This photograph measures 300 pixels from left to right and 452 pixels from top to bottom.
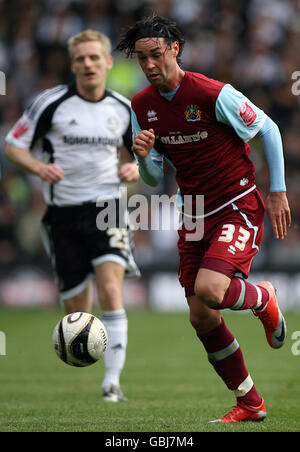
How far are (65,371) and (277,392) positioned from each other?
2438mm

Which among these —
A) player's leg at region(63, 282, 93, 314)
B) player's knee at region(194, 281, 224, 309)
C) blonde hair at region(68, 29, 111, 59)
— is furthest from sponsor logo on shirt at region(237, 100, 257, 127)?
player's leg at region(63, 282, 93, 314)

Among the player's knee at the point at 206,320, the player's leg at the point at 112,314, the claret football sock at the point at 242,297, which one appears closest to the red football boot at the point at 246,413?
the player's knee at the point at 206,320

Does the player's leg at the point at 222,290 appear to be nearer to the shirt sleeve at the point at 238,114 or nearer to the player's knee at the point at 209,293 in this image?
the player's knee at the point at 209,293

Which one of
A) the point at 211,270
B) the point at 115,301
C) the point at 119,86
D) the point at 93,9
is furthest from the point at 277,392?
the point at 93,9

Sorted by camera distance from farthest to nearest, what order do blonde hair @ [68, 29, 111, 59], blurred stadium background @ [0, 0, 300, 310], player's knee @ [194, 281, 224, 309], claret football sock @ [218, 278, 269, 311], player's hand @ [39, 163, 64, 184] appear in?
blurred stadium background @ [0, 0, 300, 310] → blonde hair @ [68, 29, 111, 59] → player's hand @ [39, 163, 64, 184] → claret football sock @ [218, 278, 269, 311] → player's knee @ [194, 281, 224, 309]

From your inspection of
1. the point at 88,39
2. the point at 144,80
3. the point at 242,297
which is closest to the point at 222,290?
the point at 242,297

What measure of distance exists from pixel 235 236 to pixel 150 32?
4.37ft

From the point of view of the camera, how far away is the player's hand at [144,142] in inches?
197

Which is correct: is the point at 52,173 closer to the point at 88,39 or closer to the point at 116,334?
the point at 88,39

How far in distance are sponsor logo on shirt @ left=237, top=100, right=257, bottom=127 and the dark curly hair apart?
58cm

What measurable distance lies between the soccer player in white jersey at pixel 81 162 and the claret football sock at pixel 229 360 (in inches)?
64.3

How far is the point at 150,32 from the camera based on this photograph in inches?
199

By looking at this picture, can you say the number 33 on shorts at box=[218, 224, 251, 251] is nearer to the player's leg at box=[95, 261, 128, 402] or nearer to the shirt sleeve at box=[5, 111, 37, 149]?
the player's leg at box=[95, 261, 128, 402]

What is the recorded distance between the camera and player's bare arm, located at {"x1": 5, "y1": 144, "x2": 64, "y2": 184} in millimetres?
6656
